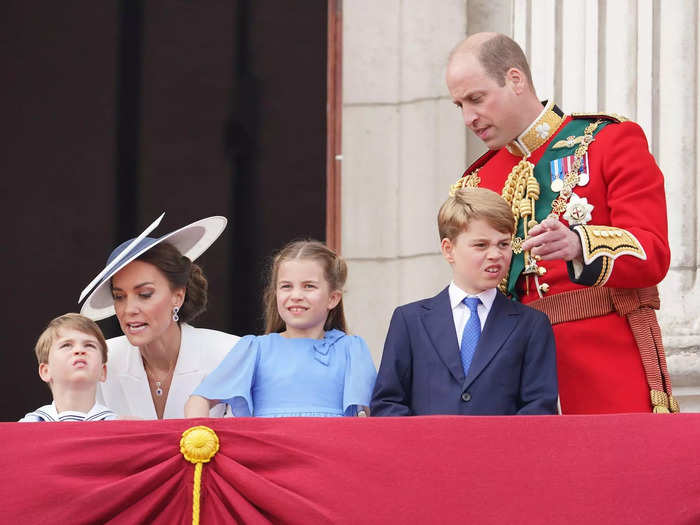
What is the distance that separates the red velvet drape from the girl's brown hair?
34.5 inches

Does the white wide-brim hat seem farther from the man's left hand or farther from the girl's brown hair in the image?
the man's left hand

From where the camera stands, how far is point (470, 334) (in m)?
3.38

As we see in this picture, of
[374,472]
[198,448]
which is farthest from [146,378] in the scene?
[374,472]

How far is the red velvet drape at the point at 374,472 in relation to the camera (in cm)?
282

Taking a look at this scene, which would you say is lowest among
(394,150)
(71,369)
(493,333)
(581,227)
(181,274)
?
(71,369)

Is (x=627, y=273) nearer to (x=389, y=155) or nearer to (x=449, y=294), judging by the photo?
(x=449, y=294)

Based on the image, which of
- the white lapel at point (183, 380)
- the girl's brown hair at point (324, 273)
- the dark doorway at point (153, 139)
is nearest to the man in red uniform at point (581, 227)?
the girl's brown hair at point (324, 273)

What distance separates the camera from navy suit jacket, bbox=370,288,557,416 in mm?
3279

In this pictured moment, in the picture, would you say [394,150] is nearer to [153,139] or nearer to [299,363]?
[153,139]

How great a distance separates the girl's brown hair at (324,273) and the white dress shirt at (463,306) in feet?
1.44

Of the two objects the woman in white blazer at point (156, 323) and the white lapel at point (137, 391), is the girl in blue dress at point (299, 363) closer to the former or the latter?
the woman in white blazer at point (156, 323)

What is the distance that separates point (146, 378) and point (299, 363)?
0.66 m

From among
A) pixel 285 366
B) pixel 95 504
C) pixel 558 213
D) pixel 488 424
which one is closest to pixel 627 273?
pixel 558 213

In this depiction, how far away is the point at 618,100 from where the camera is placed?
16.6 ft
